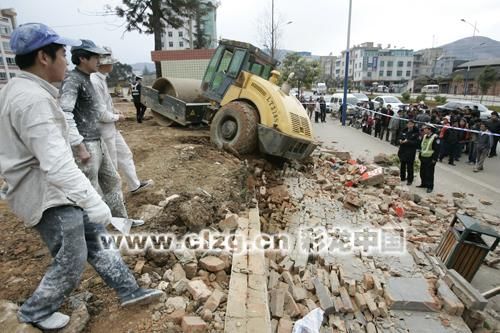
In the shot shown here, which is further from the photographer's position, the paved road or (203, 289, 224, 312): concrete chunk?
the paved road

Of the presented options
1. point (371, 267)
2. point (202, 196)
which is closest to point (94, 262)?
point (202, 196)

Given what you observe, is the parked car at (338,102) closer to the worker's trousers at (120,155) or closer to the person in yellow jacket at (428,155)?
the person in yellow jacket at (428,155)

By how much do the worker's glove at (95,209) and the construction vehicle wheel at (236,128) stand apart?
4445mm

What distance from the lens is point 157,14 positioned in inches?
711

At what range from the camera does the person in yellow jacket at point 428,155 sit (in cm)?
679

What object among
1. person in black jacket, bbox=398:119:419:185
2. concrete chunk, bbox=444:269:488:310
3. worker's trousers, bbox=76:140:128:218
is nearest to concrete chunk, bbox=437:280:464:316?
concrete chunk, bbox=444:269:488:310

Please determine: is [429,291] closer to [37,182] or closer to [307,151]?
[307,151]

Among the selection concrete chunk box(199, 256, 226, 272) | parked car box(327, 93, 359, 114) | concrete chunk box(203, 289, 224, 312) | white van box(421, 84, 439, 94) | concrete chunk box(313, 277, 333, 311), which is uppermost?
white van box(421, 84, 439, 94)

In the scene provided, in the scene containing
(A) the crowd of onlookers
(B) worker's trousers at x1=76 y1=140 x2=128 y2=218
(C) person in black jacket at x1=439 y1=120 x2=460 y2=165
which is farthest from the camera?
(C) person in black jacket at x1=439 y1=120 x2=460 y2=165

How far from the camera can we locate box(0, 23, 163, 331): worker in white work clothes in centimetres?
166

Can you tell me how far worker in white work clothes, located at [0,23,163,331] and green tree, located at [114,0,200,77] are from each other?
1632 cm

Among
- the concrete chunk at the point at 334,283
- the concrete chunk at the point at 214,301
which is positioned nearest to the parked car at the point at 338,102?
the concrete chunk at the point at 334,283

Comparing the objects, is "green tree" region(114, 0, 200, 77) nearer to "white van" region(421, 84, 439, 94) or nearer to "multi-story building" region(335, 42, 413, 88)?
"white van" region(421, 84, 439, 94)

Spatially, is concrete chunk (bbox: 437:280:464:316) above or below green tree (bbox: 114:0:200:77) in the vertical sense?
below
